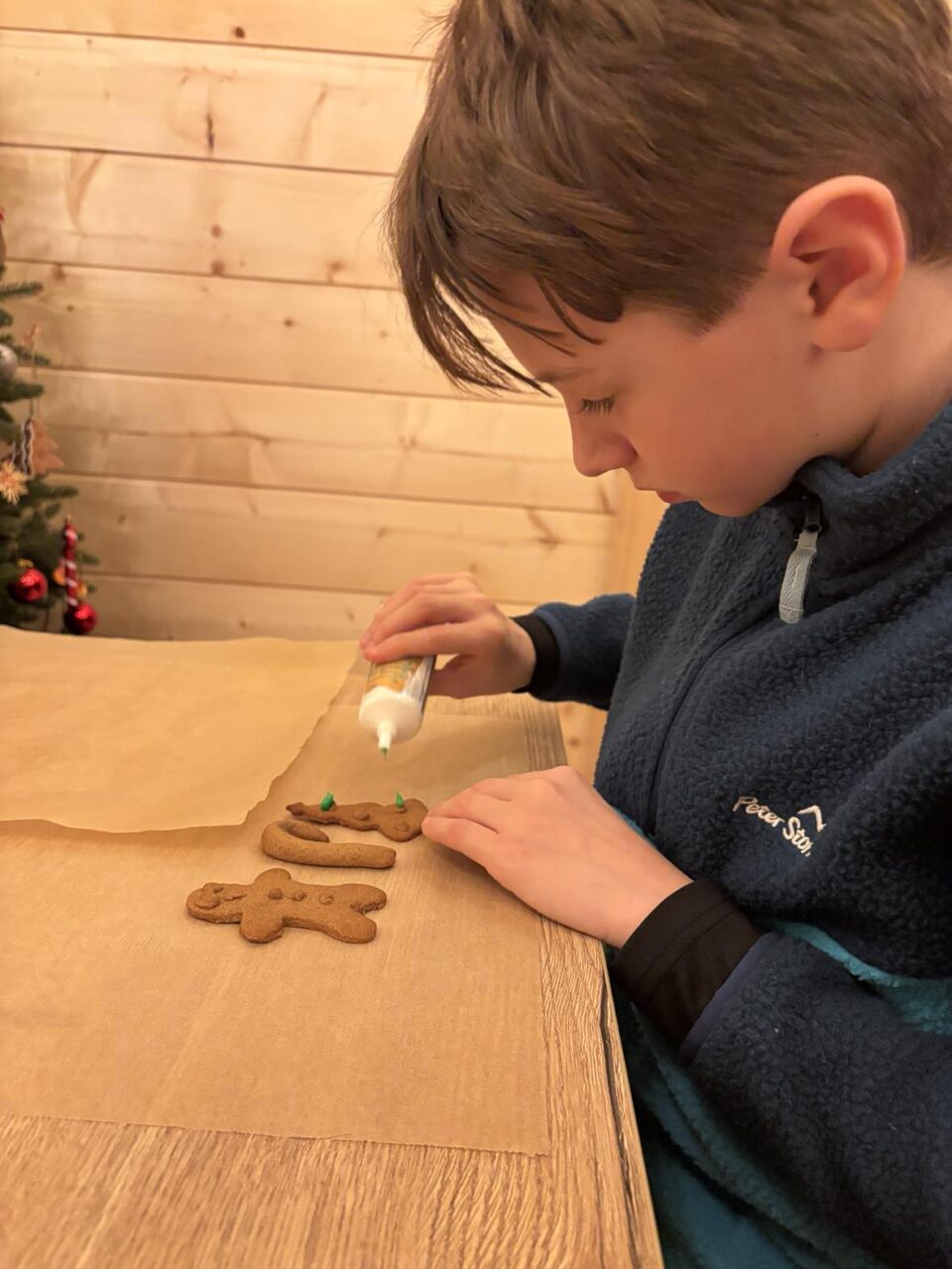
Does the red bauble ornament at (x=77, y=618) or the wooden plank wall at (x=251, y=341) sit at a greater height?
the wooden plank wall at (x=251, y=341)

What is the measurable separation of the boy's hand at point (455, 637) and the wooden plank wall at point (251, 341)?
36.9 inches

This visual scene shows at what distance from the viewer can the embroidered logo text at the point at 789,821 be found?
55 centimetres

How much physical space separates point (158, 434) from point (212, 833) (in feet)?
4.39

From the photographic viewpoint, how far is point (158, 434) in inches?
70.0

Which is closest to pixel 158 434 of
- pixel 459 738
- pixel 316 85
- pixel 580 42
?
pixel 316 85

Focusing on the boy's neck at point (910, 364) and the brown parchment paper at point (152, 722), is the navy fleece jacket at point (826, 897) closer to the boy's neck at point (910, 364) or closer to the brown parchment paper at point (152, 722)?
the boy's neck at point (910, 364)

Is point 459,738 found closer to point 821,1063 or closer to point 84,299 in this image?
point 821,1063

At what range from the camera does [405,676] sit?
0.71 metres

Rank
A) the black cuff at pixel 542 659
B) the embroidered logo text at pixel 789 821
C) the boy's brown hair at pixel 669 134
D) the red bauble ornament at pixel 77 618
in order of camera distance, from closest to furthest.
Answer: the boy's brown hair at pixel 669 134 → the embroidered logo text at pixel 789 821 → the black cuff at pixel 542 659 → the red bauble ornament at pixel 77 618

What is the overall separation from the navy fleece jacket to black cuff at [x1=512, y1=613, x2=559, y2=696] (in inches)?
10.8

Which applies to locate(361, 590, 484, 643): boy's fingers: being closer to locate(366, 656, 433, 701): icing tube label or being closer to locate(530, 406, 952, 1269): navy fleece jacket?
locate(366, 656, 433, 701): icing tube label

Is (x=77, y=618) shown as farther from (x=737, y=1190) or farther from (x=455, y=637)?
(x=737, y=1190)

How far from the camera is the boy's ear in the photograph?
459mm

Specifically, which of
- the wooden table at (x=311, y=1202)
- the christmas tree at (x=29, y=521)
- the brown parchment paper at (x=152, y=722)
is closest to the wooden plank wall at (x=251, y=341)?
the christmas tree at (x=29, y=521)
